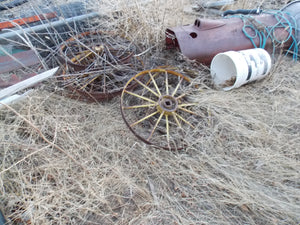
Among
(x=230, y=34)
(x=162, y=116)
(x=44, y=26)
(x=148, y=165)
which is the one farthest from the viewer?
(x=230, y=34)

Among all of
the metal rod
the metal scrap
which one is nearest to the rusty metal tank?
the metal rod

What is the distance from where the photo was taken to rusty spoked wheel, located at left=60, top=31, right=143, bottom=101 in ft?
8.04

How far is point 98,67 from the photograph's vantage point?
2.55 meters

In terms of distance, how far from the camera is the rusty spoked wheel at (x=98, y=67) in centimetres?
245

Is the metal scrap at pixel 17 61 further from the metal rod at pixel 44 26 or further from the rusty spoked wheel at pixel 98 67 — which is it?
the rusty spoked wheel at pixel 98 67

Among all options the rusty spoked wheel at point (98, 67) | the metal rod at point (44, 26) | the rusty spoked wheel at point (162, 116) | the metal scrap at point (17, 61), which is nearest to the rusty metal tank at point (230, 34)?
the rusty spoked wheel at point (162, 116)

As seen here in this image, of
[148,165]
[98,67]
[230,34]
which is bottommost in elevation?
[148,165]

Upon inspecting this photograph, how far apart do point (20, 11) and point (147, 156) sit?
369cm

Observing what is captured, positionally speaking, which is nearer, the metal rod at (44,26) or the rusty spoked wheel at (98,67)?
the rusty spoked wheel at (98,67)

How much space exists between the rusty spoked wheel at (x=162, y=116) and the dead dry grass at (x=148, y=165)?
0.35 feet

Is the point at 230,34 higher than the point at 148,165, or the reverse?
the point at 230,34

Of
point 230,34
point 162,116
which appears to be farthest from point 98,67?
point 230,34

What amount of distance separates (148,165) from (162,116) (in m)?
0.67

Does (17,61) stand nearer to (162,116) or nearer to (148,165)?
(162,116)
